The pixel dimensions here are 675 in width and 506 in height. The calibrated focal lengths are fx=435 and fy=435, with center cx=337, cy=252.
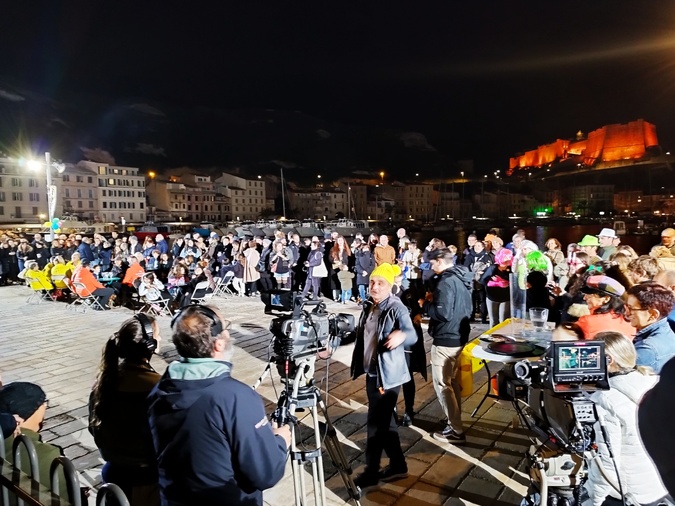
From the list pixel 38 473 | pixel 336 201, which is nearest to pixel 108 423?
pixel 38 473

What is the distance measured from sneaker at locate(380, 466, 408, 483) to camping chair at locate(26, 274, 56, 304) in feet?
41.4

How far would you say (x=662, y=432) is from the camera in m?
1.03

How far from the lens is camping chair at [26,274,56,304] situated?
12.7 m

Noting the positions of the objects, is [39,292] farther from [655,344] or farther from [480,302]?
[655,344]

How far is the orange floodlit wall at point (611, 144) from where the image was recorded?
10588cm

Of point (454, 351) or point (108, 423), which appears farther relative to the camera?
point (454, 351)

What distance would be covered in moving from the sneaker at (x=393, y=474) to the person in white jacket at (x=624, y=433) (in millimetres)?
1603

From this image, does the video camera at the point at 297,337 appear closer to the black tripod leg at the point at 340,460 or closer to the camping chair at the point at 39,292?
the black tripod leg at the point at 340,460

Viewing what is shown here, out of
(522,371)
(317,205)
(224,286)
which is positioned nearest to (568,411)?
(522,371)

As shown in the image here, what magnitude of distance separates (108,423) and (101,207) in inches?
3570

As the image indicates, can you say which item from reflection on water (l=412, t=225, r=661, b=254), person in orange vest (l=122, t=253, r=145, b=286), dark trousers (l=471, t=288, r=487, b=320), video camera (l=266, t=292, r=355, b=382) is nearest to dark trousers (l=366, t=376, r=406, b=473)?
video camera (l=266, t=292, r=355, b=382)

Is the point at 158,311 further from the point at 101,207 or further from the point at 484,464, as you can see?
the point at 101,207

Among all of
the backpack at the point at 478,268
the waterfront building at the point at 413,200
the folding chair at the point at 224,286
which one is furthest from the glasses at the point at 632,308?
the waterfront building at the point at 413,200

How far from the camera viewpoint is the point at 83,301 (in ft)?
38.3
